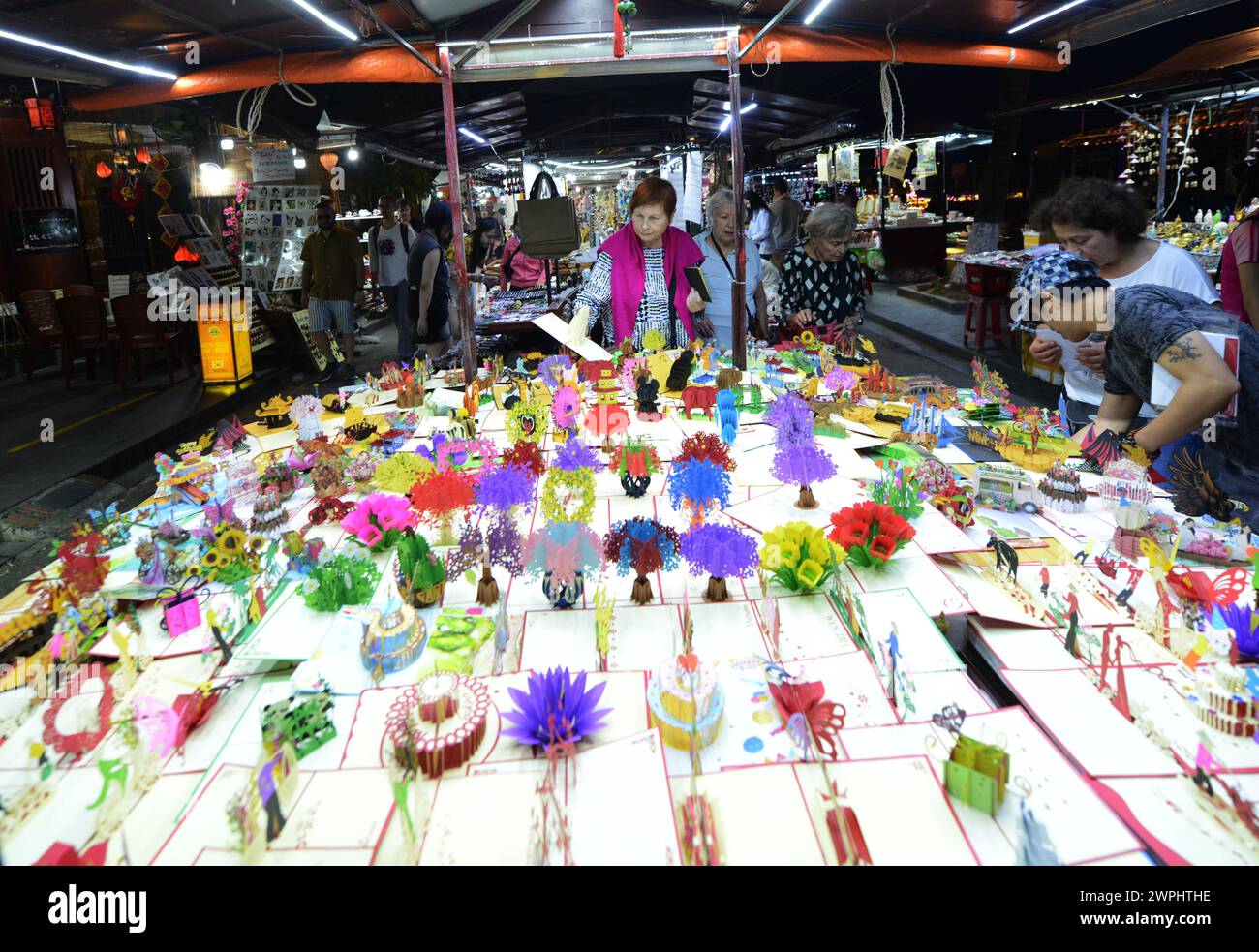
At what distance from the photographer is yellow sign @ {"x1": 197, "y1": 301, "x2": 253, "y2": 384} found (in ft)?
25.6

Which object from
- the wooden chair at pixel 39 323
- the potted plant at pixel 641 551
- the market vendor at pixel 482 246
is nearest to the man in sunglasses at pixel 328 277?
the market vendor at pixel 482 246

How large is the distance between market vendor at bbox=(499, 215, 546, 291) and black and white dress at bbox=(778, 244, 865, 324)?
4.67 m

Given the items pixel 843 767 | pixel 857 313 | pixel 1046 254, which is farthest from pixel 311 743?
pixel 857 313

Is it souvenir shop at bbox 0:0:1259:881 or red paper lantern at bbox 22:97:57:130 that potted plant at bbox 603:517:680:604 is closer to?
souvenir shop at bbox 0:0:1259:881

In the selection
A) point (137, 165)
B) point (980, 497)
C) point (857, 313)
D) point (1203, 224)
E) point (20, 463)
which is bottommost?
point (20, 463)

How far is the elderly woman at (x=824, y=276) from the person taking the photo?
4035 mm

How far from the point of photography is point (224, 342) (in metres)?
7.80

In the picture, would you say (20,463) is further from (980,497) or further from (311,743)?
(980,497)

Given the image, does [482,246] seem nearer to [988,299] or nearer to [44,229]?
[44,229]

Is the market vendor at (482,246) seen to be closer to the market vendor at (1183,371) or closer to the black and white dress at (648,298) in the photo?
the black and white dress at (648,298)

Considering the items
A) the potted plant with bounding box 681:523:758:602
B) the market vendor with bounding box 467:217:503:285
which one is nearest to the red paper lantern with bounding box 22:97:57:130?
the market vendor with bounding box 467:217:503:285

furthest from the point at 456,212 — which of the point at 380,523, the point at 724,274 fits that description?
the point at 380,523
